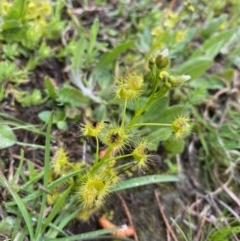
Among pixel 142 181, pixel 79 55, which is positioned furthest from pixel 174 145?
pixel 79 55

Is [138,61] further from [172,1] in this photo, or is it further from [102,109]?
[172,1]

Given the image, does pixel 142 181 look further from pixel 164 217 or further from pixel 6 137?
pixel 6 137

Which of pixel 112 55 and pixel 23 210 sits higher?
pixel 112 55

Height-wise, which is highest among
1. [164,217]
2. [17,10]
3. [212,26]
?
[17,10]

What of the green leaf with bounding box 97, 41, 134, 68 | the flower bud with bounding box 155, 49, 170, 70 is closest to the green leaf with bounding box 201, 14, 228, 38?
the green leaf with bounding box 97, 41, 134, 68

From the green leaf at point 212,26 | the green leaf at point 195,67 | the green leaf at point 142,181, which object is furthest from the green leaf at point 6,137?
the green leaf at point 212,26

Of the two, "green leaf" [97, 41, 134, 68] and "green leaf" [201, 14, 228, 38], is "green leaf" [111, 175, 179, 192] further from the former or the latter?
"green leaf" [201, 14, 228, 38]
